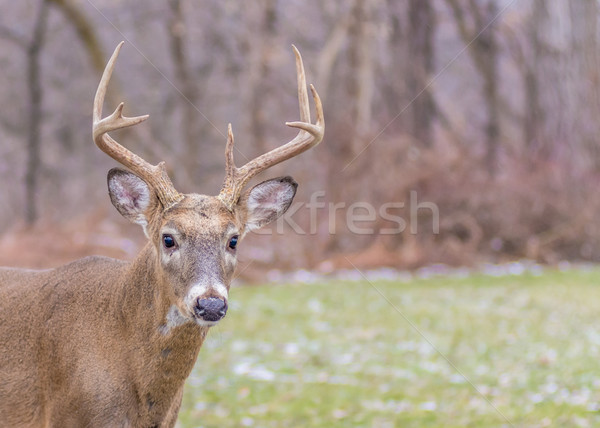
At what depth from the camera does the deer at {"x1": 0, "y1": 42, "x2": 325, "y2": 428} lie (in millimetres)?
4445

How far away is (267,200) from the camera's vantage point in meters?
5.24

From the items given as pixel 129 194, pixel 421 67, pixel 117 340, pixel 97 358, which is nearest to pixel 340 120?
pixel 421 67

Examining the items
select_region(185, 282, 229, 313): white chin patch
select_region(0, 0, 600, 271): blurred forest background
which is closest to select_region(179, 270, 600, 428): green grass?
select_region(185, 282, 229, 313): white chin patch

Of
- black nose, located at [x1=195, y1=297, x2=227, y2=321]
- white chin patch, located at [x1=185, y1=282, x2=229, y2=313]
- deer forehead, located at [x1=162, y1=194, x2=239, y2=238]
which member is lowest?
black nose, located at [x1=195, y1=297, x2=227, y2=321]

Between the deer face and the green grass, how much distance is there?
84cm

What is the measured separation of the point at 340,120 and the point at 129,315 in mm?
14372

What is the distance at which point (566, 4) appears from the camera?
21.7 meters

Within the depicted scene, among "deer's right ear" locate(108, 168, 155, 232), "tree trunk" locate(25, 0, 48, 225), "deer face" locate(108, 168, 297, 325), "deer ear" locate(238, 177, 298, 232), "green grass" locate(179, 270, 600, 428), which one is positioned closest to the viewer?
"deer face" locate(108, 168, 297, 325)

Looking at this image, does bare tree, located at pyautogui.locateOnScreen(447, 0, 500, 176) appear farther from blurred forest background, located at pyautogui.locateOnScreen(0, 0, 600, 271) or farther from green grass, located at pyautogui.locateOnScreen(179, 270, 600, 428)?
green grass, located at pyautogui.locateOnScreen(179, 270, 600, 428)

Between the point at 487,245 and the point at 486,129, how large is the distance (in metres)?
→ 4.74

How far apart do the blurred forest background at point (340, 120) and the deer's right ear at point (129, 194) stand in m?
10.4

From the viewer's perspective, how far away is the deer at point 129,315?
4.45 meters

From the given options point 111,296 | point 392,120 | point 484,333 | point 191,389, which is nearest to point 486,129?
point 392,120

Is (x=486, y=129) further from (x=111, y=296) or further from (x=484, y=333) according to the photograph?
(x=111, y=296)
